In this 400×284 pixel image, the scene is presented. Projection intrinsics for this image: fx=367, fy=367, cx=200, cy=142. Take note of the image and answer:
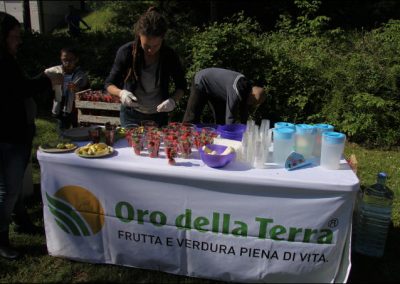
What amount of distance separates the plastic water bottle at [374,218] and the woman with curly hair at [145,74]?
5.07ft

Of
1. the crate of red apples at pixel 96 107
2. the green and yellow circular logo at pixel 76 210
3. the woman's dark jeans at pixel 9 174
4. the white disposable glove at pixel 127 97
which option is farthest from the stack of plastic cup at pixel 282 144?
the crate of red apples at pixel 96 107

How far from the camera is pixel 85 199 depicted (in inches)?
91.2

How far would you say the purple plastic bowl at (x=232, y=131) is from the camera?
261 centimetres

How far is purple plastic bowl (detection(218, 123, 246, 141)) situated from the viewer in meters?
2.61

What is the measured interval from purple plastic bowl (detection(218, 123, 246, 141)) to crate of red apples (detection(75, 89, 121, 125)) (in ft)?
8.06

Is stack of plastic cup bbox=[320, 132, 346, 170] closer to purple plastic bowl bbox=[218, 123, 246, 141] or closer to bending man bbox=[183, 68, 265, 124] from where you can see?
purple plastic bowl bbox=[218, 123, 246, 141]

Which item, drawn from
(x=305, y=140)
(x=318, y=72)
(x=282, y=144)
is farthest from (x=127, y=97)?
(x=318, y=72)

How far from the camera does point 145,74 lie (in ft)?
8.83

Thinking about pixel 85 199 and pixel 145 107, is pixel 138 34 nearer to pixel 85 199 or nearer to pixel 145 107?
pixel 145 107

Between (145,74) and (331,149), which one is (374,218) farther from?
(145,74)

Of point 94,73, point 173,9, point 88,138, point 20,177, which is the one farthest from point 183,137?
point 173,9

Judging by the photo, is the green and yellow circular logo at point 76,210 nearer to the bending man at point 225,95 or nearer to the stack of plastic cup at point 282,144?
the stack of plastic cup at point 282,144

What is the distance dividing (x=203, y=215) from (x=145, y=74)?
115cm

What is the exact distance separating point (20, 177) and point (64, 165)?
15.5 inches
